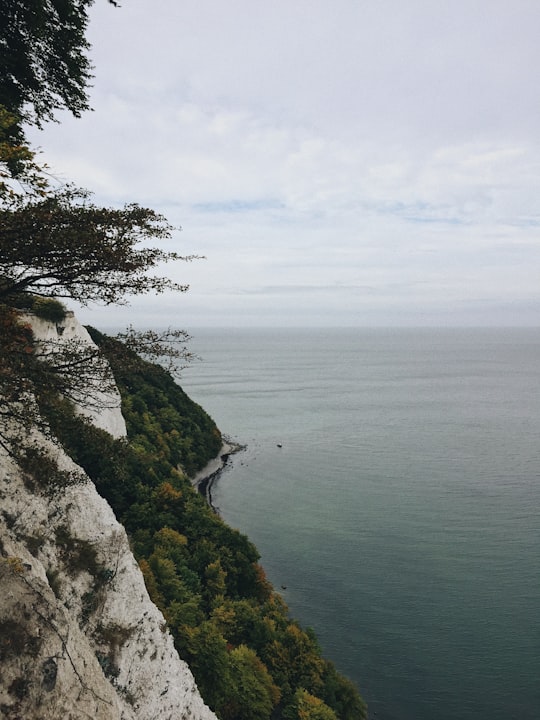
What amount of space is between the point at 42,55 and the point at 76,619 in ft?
63.4

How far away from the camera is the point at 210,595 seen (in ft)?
91.7

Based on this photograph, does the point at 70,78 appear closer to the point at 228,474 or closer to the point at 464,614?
the point at 464,614

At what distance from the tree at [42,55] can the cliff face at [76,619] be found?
1008cm

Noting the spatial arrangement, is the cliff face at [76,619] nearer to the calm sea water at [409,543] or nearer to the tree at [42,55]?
the tree at [42,55]

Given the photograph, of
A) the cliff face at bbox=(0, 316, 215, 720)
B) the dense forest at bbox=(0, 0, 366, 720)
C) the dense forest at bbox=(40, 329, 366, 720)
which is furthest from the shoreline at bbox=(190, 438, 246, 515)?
the cliff face at bbox=(0, 316, 215, 720)

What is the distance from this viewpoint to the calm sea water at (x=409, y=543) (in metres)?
28.2

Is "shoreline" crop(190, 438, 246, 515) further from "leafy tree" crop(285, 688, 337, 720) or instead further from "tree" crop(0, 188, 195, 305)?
"tree" crop(0, 188, 195, 305)

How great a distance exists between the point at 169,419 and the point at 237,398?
211 ft

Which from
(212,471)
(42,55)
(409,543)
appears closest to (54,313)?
(42,55)

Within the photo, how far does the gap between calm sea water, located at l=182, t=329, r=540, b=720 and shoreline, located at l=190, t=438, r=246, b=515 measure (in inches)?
59.9

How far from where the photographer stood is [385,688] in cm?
2730

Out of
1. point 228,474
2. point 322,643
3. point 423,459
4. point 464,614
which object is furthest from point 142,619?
point 423,459

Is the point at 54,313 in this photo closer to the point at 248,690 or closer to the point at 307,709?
the point at 248,690

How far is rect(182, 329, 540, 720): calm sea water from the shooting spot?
2825cm
